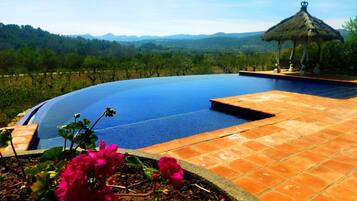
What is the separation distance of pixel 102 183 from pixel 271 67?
55.4 ft

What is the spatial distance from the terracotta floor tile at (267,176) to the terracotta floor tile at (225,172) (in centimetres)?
19

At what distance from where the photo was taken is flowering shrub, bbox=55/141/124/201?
1.05 m

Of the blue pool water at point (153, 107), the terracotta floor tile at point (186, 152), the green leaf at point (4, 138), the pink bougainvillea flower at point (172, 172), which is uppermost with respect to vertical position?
the green leaf at point (4, 138)

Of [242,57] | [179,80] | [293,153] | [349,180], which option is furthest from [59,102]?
[242,57]

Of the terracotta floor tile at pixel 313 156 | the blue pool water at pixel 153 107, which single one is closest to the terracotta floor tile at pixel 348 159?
the terracotta floor tile at pixel 313 156

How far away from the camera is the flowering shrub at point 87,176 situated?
41.3 inches

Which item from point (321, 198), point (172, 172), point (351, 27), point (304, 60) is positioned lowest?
point (321, 198)

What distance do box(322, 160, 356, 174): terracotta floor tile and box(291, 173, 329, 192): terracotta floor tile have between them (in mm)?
416

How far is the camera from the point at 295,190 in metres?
2.72

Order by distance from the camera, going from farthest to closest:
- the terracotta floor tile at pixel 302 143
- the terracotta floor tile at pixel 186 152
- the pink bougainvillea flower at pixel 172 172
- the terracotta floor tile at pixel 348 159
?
the terracotta floor tile at pixel 302 143
the terracotta floor tile at pixel 186 152
the terracotta floor tile at pixel 348 159
the pink bougainvillea flower at pixel 172 172

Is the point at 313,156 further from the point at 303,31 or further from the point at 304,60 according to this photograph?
the point at 304,60

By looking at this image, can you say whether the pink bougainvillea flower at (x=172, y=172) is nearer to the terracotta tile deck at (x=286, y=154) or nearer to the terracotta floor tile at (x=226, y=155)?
the terracotta tile deck at (x=286, y=154)

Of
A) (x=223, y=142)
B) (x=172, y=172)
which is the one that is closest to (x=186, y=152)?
(x=223, y=142)

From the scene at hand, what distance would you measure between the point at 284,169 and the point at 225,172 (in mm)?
680
